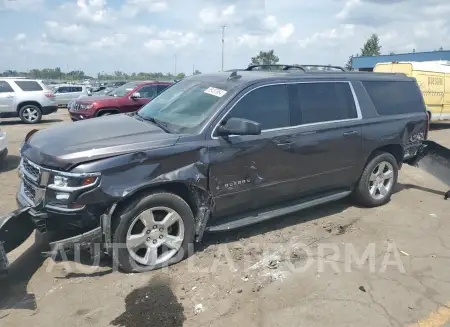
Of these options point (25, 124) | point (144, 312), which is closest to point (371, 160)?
point (144, 312)

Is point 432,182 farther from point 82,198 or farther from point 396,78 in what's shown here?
point 82,198

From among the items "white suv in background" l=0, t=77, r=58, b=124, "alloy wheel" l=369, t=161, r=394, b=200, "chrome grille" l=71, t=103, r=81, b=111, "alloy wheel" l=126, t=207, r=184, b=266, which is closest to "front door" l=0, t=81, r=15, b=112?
"white suv in background" l=0, t=77, r=58, b=124

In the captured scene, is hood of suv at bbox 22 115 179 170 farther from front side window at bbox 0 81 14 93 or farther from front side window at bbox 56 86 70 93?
front side window at bbox 56 86 70 93

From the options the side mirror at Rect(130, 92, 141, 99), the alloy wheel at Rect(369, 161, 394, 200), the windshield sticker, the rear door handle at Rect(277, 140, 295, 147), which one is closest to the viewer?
the windshield sticker

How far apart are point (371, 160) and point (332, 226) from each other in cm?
118

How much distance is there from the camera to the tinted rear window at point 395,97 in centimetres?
547

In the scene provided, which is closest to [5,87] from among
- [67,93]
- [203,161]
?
[67,93]

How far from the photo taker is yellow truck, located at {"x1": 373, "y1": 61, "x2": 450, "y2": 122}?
12.8m

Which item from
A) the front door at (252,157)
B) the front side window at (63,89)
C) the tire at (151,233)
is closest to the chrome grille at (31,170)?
the tire at (151,233)

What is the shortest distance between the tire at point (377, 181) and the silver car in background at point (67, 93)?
2169cm

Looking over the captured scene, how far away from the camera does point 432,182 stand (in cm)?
732

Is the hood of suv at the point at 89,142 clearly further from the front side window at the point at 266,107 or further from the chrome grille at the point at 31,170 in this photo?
the front side window at the point at 266,107

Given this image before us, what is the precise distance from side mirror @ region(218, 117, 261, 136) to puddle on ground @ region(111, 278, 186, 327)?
153cm

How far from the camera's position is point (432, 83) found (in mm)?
12984
